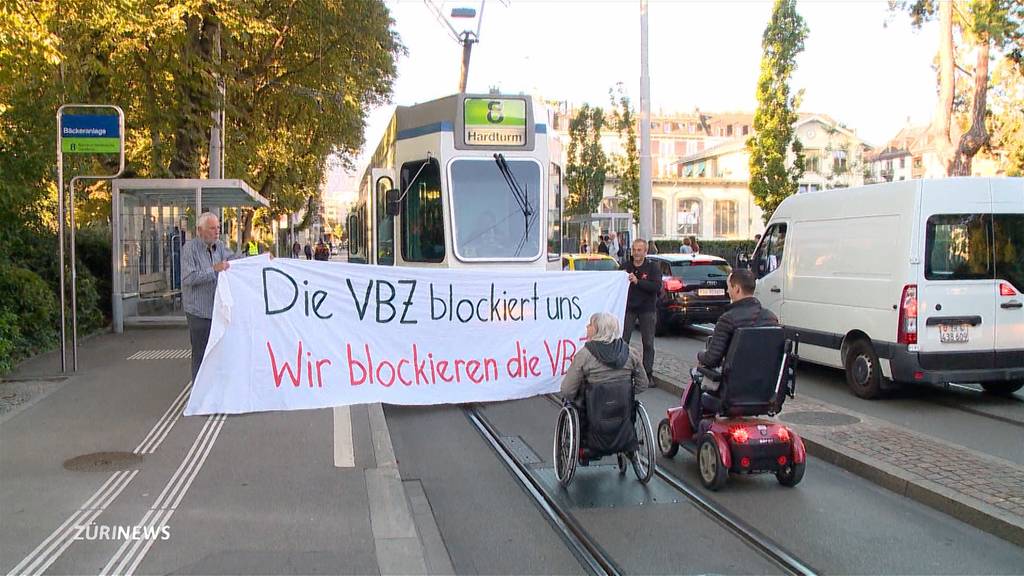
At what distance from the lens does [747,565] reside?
489 centimetres

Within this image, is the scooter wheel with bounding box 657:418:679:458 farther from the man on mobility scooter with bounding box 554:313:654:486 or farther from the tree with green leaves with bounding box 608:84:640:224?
the tree with green leaves with bounding box 608:84:640:224

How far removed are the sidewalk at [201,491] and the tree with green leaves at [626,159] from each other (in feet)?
138

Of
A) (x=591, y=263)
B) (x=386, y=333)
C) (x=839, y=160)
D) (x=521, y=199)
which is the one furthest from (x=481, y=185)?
(x=839, y=160)

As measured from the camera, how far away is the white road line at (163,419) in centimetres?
669

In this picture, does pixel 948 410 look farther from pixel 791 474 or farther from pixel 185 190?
pixel 185 190

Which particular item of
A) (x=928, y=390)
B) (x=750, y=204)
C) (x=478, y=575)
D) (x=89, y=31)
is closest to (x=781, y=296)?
(x=928, y=390)

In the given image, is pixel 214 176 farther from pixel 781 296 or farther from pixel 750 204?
pixel 750 204

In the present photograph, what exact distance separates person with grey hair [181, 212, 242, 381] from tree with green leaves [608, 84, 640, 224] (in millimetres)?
41435

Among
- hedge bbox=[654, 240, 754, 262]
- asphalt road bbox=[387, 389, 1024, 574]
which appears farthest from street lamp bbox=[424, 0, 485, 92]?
hedge bbox=[654, 240, 754, 262]

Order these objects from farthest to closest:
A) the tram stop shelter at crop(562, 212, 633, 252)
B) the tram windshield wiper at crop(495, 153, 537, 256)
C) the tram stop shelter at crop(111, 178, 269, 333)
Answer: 1. the tram stop shelter at crop(562, 212, 633, 252)
2. the tram stop shelter at crop(111, 178, 269, 333)
3. the tram windshield wiper at crop(495, 153, 537, 256)

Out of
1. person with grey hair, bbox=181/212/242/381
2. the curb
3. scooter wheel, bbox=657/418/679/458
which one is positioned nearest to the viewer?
the curb

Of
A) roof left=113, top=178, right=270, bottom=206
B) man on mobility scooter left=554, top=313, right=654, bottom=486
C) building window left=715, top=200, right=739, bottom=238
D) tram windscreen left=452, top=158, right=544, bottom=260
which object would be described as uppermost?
building window left=715, top=200, right=739, bottom=238

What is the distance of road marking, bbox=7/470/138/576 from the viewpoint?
14.4 ft

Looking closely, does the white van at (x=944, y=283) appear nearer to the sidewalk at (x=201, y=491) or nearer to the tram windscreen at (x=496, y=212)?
the tram windscreen at (x=496, y=212)
